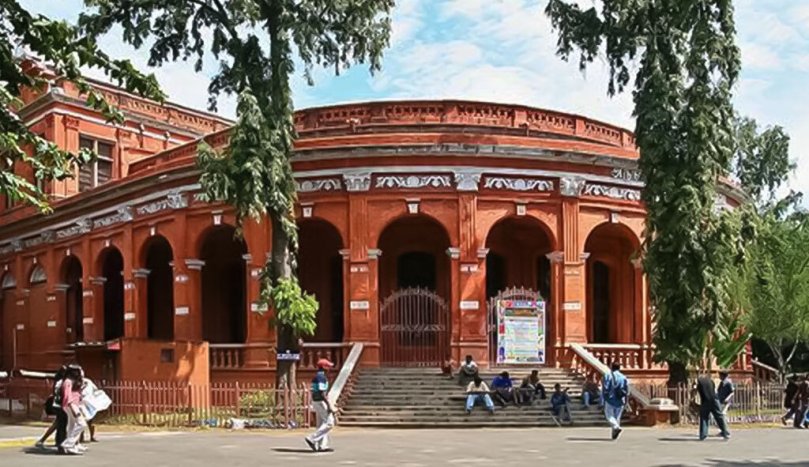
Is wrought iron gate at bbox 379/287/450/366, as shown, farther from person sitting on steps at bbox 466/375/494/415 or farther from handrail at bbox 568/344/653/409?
handrail at bbox 568/344/653/409

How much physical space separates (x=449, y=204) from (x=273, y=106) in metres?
6.00

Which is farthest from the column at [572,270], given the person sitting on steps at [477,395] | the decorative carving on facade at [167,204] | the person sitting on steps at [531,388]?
the decorative carving on facade at [167,204]

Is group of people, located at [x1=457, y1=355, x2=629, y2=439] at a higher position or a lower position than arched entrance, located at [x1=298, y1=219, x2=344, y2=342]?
lower

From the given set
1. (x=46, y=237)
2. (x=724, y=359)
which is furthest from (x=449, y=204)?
(x=46, y=237)

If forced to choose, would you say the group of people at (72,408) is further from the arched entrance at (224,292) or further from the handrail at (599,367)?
the arched entrance at (224,292)

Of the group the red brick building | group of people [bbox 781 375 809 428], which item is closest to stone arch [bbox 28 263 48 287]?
the red brick building

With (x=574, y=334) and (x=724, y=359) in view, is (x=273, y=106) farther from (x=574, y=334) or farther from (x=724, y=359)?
(x=724, y=359)

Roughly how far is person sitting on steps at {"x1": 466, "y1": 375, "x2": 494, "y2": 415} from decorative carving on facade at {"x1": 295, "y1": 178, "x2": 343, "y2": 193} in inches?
267

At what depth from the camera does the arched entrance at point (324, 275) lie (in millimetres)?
30891

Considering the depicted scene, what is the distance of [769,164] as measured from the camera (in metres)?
48.8

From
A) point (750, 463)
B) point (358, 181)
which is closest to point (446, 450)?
point (750, 463)

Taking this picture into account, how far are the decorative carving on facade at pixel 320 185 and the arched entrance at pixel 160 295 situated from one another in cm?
898

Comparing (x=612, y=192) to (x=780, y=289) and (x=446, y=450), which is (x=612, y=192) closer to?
(x=780, y=289)

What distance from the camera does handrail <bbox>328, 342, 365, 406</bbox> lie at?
23942 millimetres
